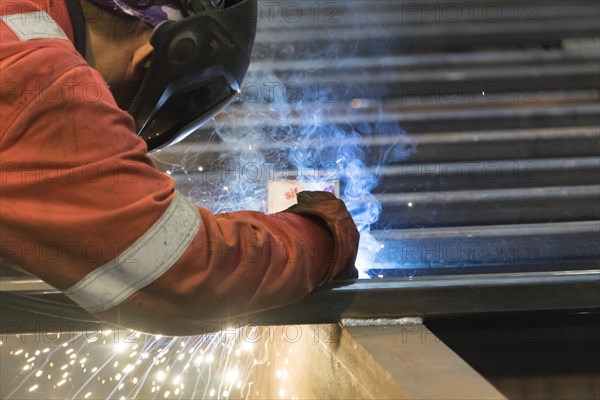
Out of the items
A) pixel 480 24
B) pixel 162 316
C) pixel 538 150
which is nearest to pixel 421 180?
pixel 538 150

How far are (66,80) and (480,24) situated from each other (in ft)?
5.92

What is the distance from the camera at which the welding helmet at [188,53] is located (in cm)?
127

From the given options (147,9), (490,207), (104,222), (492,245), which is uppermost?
(147,9)

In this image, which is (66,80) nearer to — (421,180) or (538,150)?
(421,180)

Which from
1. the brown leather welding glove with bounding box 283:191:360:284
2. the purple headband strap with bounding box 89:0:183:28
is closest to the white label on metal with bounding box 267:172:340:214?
the brown leather welding glove with bounding box 283:191:360:284

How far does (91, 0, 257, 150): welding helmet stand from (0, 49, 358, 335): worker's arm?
23cm

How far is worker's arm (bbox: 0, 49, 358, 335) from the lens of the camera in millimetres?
981

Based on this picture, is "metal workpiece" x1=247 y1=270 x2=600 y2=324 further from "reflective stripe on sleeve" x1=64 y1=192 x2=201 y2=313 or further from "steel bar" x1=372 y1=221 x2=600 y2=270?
"steel bar" x1=372 y1=221 x2=600 y2=270

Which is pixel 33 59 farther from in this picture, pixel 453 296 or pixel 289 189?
pixel 289 189

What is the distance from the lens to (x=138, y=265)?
3.34 ft

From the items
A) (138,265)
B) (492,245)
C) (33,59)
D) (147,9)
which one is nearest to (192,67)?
(147,9)

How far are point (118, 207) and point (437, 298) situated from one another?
28.5 inches

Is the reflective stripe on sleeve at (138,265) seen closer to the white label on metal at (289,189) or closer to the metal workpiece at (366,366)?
the metal workpiece at (366,366)

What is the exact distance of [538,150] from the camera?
226 cm
